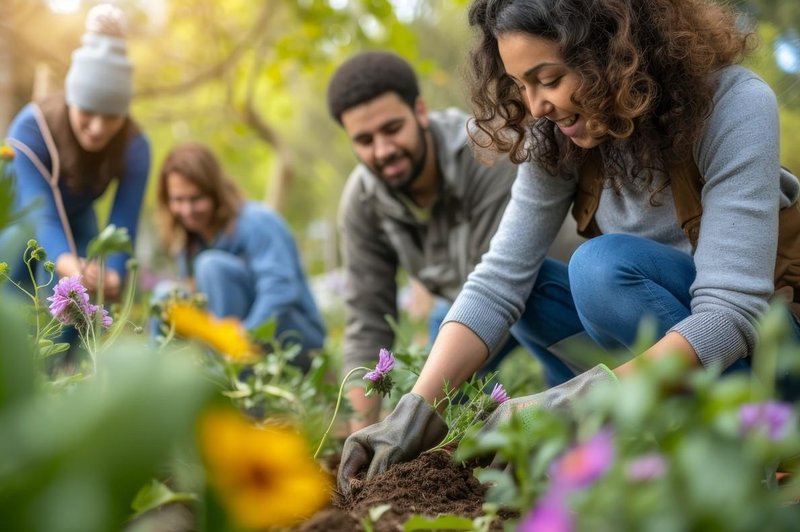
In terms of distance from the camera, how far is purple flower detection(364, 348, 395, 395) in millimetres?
1431

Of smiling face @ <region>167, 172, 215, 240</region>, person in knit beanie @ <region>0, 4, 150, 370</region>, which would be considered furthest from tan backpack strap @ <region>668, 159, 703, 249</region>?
smiling face @ <region>167, 172, 215, 240</region>

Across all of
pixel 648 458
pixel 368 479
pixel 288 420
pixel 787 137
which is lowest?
pixel 787 137

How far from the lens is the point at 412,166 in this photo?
2.54 m

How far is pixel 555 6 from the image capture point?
1.43m

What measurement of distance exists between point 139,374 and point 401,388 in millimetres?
1197

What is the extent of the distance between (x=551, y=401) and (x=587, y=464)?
0.69 meters

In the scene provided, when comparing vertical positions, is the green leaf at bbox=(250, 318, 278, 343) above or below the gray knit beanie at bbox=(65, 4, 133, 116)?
below

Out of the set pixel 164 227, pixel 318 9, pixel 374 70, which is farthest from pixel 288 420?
pixel 318 9

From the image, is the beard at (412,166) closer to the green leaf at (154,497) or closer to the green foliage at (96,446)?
the green leaf at (154,497)

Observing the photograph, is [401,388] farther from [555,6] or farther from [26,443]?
[26,443]

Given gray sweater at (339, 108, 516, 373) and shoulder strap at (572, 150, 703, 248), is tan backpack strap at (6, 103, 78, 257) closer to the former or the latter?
gray sweater at (339, 108, 516, 373)

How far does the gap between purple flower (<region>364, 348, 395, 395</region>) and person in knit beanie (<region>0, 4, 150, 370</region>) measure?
4.69ft

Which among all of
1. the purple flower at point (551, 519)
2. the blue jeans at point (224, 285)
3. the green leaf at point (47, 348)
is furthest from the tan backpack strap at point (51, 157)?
the purple flower at point (551, 519)

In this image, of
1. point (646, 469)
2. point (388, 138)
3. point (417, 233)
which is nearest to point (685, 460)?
point (646, 469)
